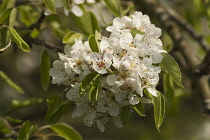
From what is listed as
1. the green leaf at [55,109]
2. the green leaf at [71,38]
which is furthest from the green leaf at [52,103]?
the green leaf at [71,38]

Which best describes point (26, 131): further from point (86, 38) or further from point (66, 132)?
point (86, 38)

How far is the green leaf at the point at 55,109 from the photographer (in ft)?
6.59

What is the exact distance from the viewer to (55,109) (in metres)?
2.02

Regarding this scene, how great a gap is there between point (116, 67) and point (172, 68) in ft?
0.84

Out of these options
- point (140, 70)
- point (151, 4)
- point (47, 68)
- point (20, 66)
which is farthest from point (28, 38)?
point (20, 66)

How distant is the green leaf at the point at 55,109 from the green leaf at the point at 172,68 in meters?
0.47

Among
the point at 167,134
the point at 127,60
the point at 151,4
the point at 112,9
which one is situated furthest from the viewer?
the point at 167,134

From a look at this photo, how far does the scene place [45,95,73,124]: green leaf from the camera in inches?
79.1

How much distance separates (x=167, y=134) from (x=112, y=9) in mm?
2740

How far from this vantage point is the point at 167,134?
15.5ft

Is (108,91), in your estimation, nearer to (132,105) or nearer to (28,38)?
(132,105)

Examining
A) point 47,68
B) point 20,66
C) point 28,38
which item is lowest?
point 20,66

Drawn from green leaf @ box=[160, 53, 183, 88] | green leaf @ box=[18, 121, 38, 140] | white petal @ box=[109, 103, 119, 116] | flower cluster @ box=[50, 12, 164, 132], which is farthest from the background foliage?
green leaf @ box=[160, 53, 183, 88]

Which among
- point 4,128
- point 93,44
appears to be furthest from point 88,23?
point 4,128
